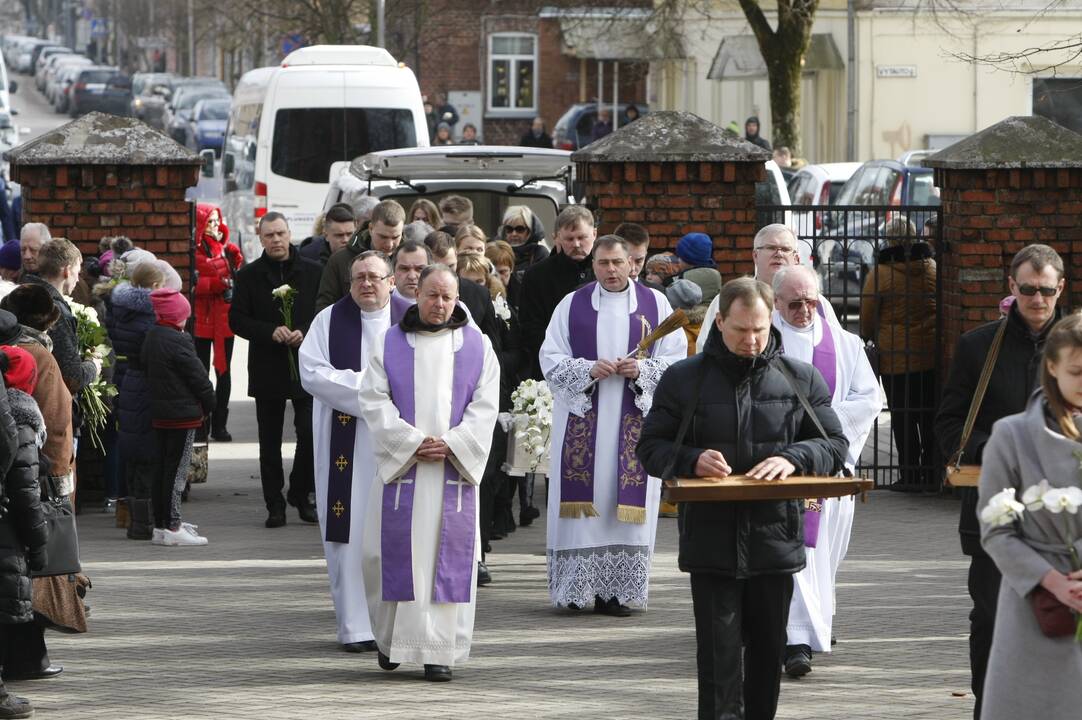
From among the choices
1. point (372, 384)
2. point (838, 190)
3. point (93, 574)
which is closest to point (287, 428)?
point (93, 574)

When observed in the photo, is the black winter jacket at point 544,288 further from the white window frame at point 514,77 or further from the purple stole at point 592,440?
the white window frame at point 514,77

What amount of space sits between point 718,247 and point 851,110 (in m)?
27.2

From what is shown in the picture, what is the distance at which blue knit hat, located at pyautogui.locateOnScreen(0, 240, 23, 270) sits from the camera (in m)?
12.8

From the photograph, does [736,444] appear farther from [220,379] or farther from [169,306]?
[220,379]

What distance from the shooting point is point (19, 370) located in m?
8.11

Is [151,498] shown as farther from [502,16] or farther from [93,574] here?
[502,16]

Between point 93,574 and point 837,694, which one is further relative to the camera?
point 93,574

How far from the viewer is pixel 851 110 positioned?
1574 inches

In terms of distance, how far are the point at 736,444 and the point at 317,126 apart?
19445 millimetres

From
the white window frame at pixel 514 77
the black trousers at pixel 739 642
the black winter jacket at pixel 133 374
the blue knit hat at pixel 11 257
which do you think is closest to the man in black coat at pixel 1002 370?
the black trousers at pixel 739 642

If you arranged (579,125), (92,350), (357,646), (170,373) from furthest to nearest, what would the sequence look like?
1. (579,125)
2. (170,373)
3. (92,350)
4. (357,646)

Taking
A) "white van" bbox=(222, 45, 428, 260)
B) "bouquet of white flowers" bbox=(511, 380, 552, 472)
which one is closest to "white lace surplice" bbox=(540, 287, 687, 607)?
"bouquet of white flowers" bbox=(511, 380, 552, 472)

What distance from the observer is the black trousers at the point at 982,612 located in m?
7.09

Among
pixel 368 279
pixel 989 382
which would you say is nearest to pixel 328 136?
pixel 368 279
